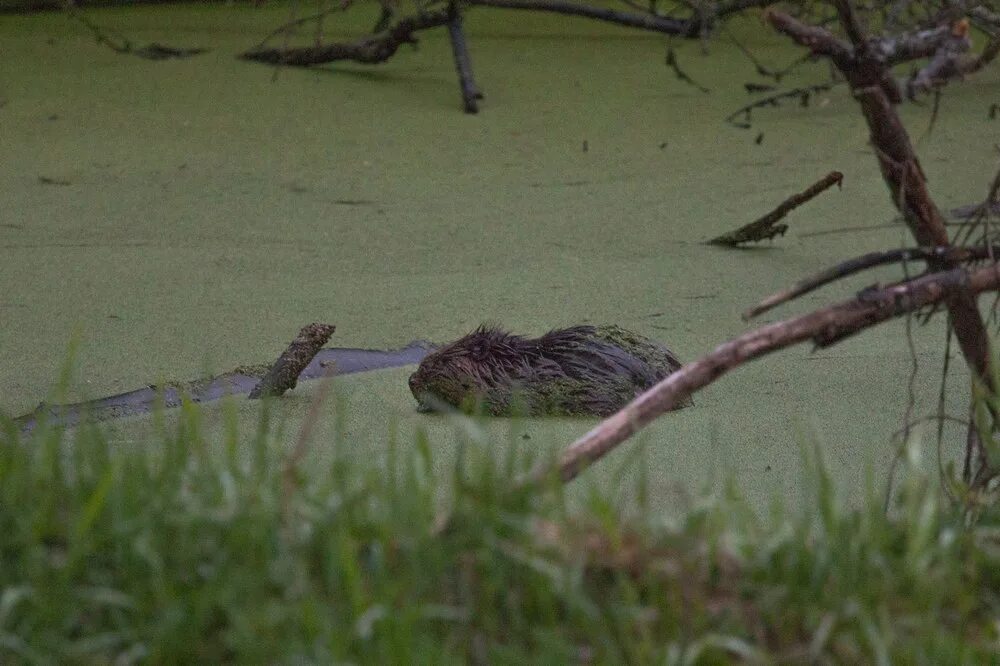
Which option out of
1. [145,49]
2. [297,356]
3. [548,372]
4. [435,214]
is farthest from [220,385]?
[145,49]

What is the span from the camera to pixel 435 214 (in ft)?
16.6

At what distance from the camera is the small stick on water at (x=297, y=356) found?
3391mm

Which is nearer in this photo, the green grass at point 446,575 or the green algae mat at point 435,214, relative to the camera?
the green grass at point 446,575

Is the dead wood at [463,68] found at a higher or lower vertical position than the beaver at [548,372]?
higher

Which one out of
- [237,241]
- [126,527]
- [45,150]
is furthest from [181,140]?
[126,527]

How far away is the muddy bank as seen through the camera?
134 inches

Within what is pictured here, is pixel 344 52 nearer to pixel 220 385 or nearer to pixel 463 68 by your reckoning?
pixel 463 68

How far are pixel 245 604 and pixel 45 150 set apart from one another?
4.39m

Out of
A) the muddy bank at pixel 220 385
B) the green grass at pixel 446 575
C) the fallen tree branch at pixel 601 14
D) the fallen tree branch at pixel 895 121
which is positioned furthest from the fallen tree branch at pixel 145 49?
the green grass at pixel 446 575

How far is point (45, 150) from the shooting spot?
557 cm

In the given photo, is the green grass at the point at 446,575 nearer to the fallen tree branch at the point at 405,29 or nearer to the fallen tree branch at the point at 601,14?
the fallen tree branch at the point at 405,29

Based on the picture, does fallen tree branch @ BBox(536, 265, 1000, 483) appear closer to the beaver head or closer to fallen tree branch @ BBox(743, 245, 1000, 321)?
fallen tree branch @ BBox(743, 245, 1000, 321)

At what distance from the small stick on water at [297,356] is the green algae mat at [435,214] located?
0.24 ft

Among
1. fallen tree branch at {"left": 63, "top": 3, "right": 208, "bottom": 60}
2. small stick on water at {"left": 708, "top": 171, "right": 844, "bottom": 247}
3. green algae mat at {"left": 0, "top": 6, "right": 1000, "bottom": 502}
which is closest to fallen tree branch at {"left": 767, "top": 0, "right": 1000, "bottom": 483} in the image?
green algae mat at {"left": 0, "top": 6, "right": 1000, "bottom": 502}
